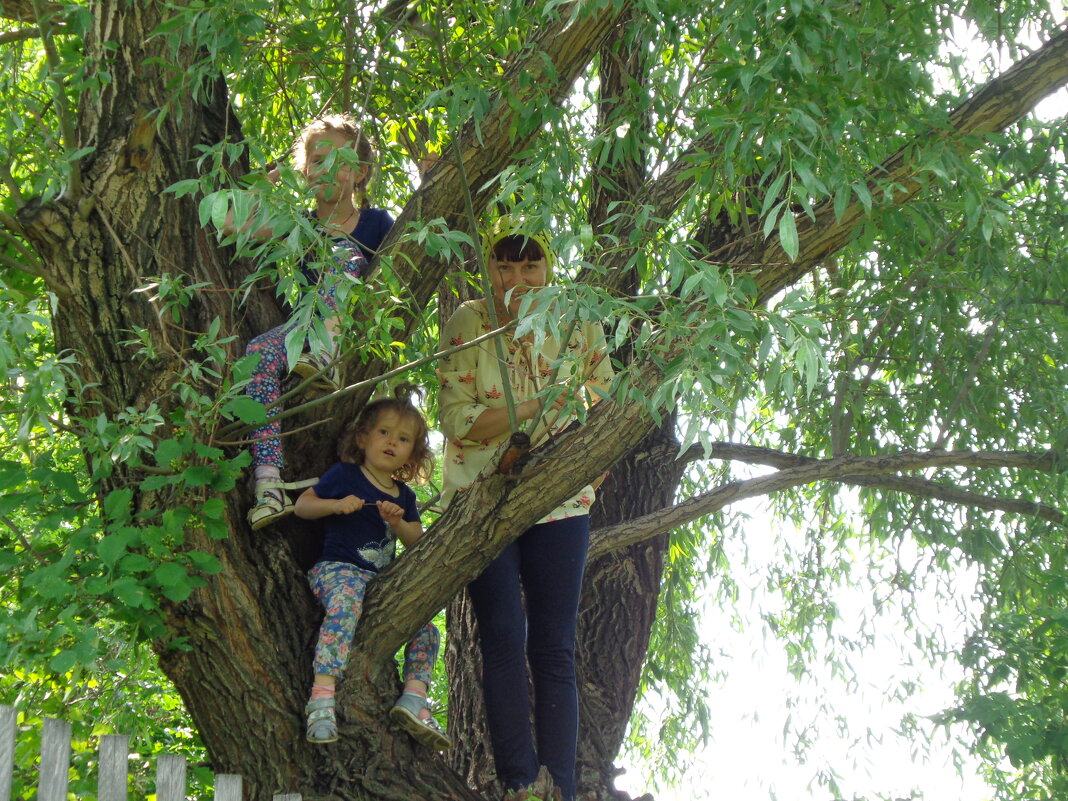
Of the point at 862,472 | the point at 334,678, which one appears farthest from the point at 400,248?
the point at 862,472

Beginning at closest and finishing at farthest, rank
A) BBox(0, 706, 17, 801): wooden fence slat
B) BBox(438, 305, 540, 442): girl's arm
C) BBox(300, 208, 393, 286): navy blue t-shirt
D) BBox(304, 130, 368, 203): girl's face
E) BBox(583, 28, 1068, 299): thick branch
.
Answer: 1. BBox(0, 706, 17, 801): wooden fence slat
2. BBox(304, 130, 368, 203): girl's face
3. BBox(583, 28, 1068, 299): thick branch
4. BBox(438, 305, 540, 442): girl's arm
5. BBox(300, 208, 393, 286): navy blue t-shirt

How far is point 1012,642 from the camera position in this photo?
389 centimetres

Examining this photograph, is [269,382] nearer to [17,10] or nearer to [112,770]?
[112,770]

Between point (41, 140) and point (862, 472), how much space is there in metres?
2.59

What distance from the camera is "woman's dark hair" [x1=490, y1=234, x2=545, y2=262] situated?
321 centimetres

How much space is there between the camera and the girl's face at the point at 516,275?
322 centimetres

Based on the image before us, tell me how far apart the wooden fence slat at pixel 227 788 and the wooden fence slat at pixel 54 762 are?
301 mm

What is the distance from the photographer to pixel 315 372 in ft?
10.0

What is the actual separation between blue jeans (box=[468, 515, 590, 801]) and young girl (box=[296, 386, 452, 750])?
0.65 feet

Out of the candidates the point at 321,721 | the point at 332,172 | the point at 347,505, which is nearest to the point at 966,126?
the point at 332,172

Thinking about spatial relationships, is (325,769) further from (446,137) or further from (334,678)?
(446,137)

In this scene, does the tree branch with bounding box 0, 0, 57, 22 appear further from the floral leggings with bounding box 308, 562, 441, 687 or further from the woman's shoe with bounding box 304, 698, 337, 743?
the woman's shoe with bounding box 304, 698, 337, 743

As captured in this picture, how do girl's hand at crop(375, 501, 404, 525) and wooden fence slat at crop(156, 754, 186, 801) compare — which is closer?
wooden fence slat at crop(156, 754, 186, 801)

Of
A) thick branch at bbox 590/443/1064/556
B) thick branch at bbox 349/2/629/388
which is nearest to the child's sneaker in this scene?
thick branch at bbox 349/2/629/388
